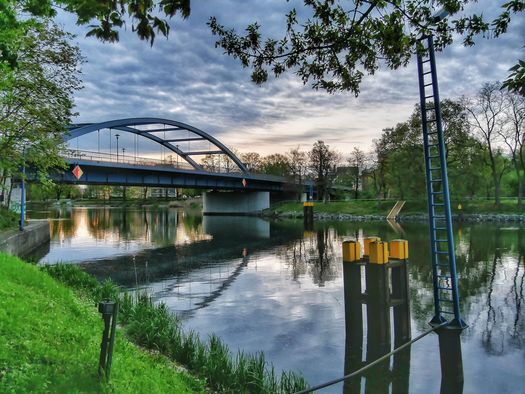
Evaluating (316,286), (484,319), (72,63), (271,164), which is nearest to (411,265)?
(316,286)

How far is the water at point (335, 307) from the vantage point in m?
7.87

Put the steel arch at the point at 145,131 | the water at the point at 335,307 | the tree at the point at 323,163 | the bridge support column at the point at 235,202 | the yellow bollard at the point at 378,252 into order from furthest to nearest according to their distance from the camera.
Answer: the bridge support column at the point at 235,202
the tree at the point at 323,163
the steel arch at the point at 145,131
the water at the point at 335,307
the yellow bollard at the point at 378,252

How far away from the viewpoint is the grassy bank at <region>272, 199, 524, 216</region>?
51844mm

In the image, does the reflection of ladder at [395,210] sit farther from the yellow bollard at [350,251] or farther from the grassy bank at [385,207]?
the yellow bollard at [350,251]

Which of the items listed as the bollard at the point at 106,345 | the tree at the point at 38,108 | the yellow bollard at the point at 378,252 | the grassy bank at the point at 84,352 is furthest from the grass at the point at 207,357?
the tree at the point at 38,108

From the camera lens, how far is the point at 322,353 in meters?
8.75

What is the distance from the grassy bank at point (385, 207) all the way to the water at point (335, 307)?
1151 inches

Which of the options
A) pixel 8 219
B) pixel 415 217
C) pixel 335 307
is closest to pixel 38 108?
pixel 8 219

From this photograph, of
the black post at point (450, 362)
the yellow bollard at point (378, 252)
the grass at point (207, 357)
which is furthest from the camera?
the yellow bollard at point (378, 252)

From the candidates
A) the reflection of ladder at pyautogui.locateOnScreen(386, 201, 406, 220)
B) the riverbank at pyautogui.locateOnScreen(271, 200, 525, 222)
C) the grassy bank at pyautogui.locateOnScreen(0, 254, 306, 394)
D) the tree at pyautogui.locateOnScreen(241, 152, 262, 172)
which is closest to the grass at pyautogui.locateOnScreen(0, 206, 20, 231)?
the grassy bank at pyautogui.locateOnScreen(0, 254, 306, 394)

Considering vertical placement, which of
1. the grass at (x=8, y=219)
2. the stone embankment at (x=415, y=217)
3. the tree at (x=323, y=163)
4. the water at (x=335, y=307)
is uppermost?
the tree at (x=323, y=163)

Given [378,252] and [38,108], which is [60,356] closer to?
[378,252]

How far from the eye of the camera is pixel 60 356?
507 cm

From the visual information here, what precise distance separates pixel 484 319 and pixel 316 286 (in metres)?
5.78
